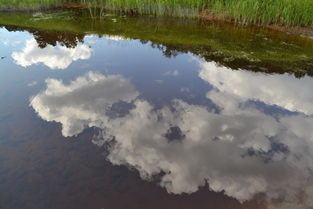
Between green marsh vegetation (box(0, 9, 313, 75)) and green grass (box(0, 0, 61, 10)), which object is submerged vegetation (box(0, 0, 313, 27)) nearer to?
green grass (box(0, 0, 61, 10))

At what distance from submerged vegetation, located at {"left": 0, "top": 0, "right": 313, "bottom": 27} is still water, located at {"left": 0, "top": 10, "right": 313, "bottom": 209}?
59.1 inches

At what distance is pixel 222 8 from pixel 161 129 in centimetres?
1076

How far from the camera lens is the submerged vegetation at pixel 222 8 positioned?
14316 millimetres

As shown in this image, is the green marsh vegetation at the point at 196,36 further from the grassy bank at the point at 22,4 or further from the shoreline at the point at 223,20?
the grassy bank at the point at 22,4

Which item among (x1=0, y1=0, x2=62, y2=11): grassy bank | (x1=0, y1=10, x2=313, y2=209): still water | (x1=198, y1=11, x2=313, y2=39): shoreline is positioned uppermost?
(x1=0, y1=0, x2=62, y2=11): grassy bank

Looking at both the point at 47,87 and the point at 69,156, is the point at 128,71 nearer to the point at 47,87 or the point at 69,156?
the point at 47,87

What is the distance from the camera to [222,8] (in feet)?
53.7

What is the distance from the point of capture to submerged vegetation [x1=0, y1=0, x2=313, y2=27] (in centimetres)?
1432

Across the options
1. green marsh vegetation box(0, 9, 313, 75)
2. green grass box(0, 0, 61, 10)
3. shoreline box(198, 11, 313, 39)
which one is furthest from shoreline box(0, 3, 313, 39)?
green marsh vegetation box(0, 9, 313, 75)

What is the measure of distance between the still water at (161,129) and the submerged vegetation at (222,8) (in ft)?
4.92

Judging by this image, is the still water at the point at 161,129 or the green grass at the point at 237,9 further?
the green grass at the point at 237,9

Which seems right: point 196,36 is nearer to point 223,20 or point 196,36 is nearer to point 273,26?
point 223,20

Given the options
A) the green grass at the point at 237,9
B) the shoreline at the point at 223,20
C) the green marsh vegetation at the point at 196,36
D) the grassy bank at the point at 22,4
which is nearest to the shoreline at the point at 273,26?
the shoreline at the point at 223,20

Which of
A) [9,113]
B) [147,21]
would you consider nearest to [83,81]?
[9,113]
